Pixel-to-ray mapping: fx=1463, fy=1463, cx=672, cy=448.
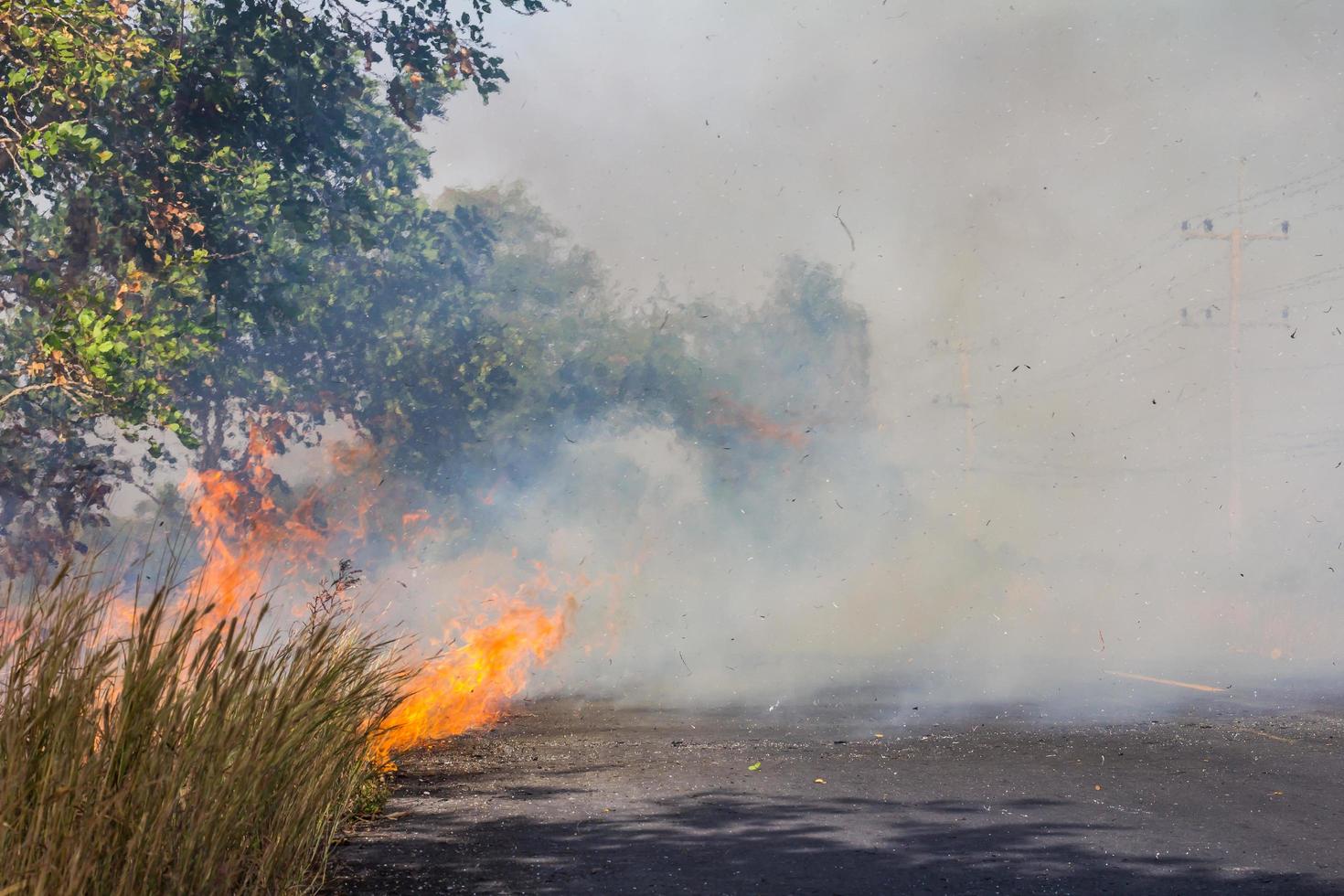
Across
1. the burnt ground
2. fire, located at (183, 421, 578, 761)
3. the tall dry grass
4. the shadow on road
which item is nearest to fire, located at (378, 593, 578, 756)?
fire, located at (183, 421, 578, 761)

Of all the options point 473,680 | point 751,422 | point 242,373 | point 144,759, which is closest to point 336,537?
point 242,373

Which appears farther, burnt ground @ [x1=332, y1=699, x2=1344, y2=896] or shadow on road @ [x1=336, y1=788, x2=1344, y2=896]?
burnt ground @ [x1=332, y1=699, x2=1344, y2=896]

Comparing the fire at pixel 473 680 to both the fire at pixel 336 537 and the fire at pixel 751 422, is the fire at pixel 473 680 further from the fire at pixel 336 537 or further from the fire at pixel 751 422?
the fire at pixel 751 422

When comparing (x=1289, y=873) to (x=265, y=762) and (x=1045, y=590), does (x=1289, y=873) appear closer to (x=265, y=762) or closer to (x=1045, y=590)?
(x=265, y=762)

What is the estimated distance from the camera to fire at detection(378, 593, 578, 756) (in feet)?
48.0

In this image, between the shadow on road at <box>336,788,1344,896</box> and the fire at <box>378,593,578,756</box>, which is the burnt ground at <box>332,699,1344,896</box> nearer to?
the shadow on road at <box>336,788,1344,896</box>

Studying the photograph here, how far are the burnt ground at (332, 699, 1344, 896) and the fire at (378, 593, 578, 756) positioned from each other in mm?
796

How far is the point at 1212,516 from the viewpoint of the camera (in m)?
40.4

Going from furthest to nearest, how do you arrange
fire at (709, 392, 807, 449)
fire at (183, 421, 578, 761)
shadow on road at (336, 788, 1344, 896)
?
fire at (709, 392, 807, 449)
fire at (183, 421, 578, 761)
shadow on road at (336, 788, 1344, 896)

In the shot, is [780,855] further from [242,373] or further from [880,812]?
[242,373]

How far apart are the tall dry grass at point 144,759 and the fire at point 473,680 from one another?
5.10 metres

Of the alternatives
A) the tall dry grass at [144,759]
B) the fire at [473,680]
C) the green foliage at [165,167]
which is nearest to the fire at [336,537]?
the fire at [473,680]

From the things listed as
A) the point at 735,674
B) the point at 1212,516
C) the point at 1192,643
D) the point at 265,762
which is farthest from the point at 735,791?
the point at 1212,516

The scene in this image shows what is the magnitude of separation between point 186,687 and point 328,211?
17618 millimetres
